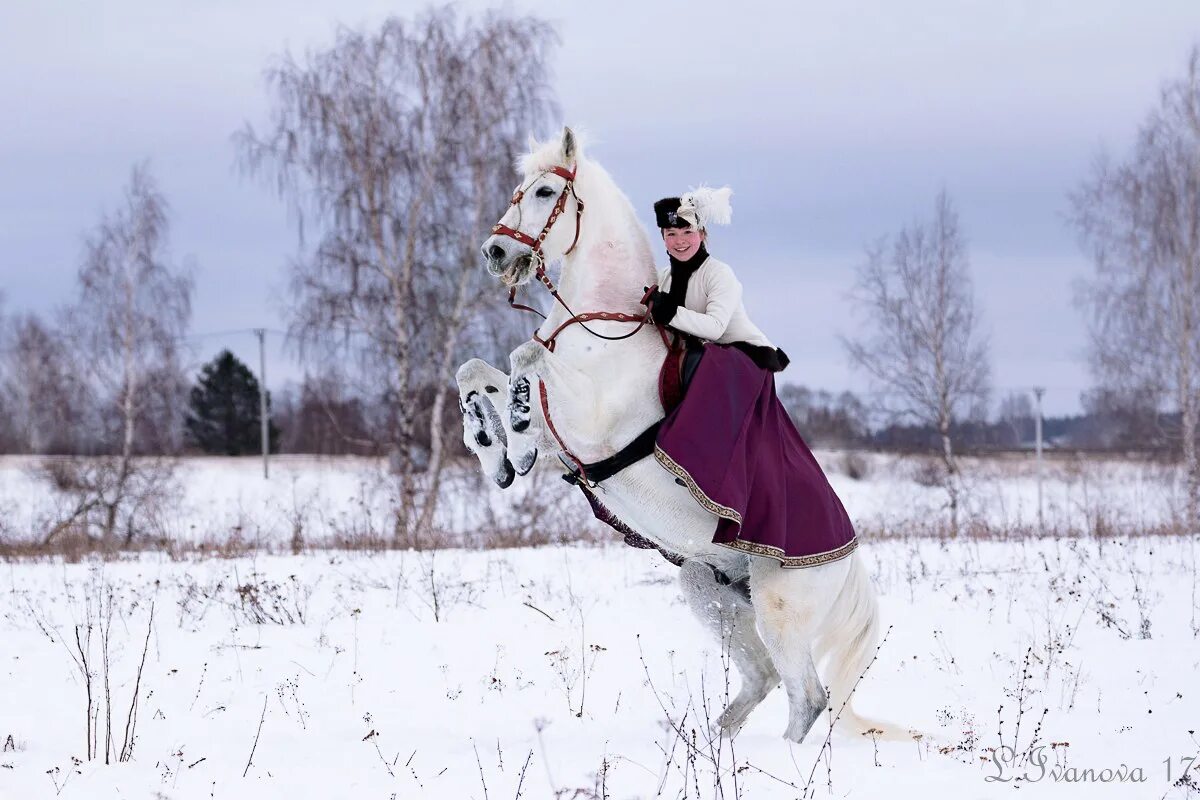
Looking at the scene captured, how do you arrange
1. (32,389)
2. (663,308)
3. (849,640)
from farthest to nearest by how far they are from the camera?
(32,389), (849,640), (663,308)

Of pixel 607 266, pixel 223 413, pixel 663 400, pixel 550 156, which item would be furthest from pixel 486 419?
pixel 223 413

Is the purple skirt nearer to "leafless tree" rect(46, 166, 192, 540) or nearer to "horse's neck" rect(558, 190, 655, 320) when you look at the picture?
"horse's neck" rect(558, 190, 655, 320)

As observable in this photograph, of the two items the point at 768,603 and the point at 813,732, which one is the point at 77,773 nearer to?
the point at 768,603

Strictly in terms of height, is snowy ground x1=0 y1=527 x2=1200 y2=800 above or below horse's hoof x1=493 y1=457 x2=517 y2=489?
below

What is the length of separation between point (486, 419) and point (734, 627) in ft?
5.72

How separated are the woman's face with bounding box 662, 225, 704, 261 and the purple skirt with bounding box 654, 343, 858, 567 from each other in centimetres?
49

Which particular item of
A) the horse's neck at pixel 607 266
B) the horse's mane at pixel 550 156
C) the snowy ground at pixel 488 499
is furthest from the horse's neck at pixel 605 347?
the snowy ground at pixel 488 499

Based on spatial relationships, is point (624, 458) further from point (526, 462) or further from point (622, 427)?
point (526, 462)

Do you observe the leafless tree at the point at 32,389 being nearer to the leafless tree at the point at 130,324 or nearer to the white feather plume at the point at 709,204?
the leafless tree at the point at 130,324

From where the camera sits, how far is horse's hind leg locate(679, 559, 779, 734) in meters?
5.26

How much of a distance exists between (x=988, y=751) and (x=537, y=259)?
3.12m

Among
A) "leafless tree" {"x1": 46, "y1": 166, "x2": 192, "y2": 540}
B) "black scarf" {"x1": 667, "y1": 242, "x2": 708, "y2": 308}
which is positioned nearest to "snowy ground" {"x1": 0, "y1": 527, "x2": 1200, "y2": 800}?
"black scarf" {"x1": 667, "y1": 242, "x2": 708, "y2": 308}

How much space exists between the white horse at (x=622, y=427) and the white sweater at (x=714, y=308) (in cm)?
20

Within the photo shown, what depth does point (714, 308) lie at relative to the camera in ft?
15.8
